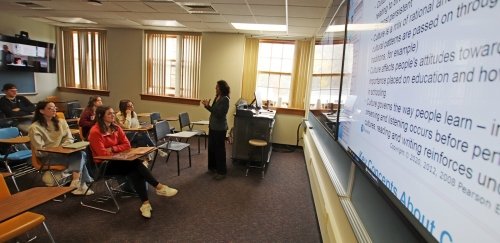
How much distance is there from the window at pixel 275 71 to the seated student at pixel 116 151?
3723mm

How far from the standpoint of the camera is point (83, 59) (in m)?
7.36

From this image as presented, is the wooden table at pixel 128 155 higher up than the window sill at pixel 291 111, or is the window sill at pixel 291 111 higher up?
the window sill at pixel 291 111

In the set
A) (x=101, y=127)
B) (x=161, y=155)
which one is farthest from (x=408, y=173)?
(x=161, y=155)

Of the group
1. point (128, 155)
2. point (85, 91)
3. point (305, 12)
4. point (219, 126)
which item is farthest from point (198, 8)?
point (85, 91)

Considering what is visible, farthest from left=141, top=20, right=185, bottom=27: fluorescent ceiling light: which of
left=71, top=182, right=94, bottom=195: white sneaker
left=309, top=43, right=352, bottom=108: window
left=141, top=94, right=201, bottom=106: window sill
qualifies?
left=71, top=182, right=94, bottom=195: white sneaker

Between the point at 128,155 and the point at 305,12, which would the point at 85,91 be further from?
the point at 305,12

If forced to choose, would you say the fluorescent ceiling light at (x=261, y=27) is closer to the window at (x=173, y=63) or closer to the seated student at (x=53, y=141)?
the window at (x=173, y=63)

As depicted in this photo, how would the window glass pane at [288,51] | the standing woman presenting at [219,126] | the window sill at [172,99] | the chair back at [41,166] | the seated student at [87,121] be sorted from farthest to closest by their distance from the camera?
1. the window sill at [172,99]
2. the window glass pane at [288,51]
3. the seated student at [87,121]
4. the standing woman presenting at [219,126]
5. the chair back at [41,166]

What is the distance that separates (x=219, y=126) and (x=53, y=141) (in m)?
2.11

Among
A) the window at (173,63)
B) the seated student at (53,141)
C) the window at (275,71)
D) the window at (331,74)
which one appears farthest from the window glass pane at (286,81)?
the seated student at (53,141)

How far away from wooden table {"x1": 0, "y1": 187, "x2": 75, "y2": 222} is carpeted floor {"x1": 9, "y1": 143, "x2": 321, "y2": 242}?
2.42ft

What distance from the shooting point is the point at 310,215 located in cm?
320

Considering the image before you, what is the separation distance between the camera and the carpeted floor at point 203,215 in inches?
103

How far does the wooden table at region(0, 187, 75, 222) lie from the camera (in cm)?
166
